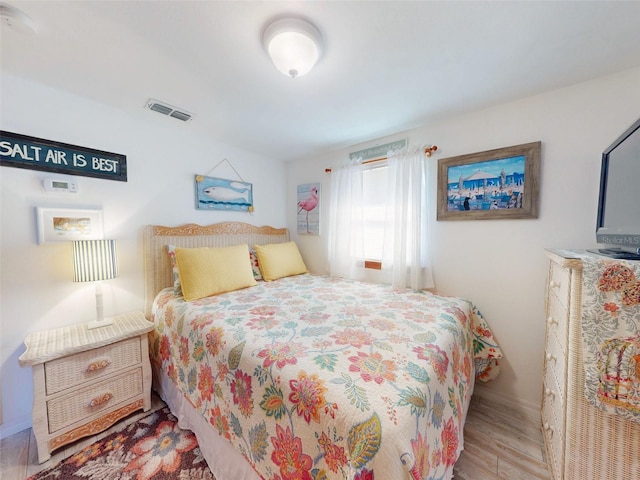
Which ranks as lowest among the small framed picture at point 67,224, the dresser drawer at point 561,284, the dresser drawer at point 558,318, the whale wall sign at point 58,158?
the dresser drawer at point 558,318

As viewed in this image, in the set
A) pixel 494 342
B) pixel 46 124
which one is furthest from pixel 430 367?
pixel 46 124

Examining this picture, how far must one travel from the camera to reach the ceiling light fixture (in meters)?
1.01

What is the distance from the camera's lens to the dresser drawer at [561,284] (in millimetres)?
1002

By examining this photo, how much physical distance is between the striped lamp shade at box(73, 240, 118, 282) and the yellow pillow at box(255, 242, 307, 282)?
1.18 m

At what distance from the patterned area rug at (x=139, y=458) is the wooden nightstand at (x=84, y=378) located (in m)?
0.12

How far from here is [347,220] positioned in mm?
2504

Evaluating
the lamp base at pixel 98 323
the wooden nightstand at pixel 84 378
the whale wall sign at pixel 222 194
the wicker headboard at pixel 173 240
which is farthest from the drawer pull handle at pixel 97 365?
the whale wall sign at pixel 222 194

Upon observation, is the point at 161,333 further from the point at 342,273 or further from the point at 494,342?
the point at 494,342

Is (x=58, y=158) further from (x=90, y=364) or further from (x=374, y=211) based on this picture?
(x=374, y=211)

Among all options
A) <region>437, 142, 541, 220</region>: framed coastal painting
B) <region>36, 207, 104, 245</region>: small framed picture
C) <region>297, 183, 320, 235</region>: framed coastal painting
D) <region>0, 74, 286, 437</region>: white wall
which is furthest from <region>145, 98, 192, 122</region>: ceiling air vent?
<region>437, 142, 541, 220</region>: framed coastal painting

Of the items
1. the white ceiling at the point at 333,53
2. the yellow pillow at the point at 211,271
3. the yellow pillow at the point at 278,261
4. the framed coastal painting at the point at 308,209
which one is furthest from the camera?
the framed coastal painting at the point at 308,209

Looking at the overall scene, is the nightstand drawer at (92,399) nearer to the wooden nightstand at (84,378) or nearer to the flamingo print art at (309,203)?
the wooden nightstand at (84,378)

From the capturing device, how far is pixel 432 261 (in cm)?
202

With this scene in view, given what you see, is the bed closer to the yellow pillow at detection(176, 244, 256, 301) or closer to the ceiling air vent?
the yellow pillow at detection(176, 244, 256, 301)
